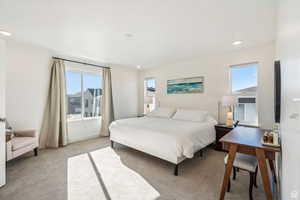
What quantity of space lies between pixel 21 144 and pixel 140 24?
306cm

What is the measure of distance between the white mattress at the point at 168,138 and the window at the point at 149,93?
192cm

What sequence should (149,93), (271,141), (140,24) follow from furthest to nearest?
(149,93) < (140,24) < (271,141)

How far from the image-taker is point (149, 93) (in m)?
5.32

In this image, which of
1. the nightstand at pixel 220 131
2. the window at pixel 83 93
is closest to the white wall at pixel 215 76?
the nightstand at pixel 220 131

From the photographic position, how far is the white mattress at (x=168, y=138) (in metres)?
2.15

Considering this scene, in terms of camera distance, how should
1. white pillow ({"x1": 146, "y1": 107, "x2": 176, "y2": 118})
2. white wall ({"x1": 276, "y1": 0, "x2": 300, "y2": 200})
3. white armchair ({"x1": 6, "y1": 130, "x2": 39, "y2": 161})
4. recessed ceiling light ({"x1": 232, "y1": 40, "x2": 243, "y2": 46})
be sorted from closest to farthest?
white wall ({"x1": 276, "y1": 0, "x2": 300, "y2": 200}) → white armchair ({"x1": 6, "y1": 130, "x2": 39, "y2": 161}) → recessed ceiling light ({"x1": 232, "y1": 40, "x2": 243, "y2": 46}) → white pillow ({"x1": 146, "y1": 107, "x2": 176, "y2": 118})

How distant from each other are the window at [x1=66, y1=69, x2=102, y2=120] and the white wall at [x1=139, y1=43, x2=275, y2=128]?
6.63 ft

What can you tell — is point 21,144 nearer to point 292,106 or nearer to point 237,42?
point 292,106

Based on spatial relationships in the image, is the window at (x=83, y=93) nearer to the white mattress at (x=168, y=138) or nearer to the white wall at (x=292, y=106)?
the white mattress at (x=168, y=138)

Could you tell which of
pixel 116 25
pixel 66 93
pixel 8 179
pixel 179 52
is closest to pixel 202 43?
pixel 179 52

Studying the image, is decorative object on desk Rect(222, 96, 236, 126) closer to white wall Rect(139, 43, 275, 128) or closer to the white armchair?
white wall Rect(139, 43, 275, 128)

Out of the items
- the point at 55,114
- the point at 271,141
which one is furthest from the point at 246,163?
the point at 55,114

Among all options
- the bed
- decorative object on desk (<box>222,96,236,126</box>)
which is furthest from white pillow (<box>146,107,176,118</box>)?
decorative object on desk (<box>222,96,236,126</box>)

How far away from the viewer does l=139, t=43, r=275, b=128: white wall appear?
2904 mm
